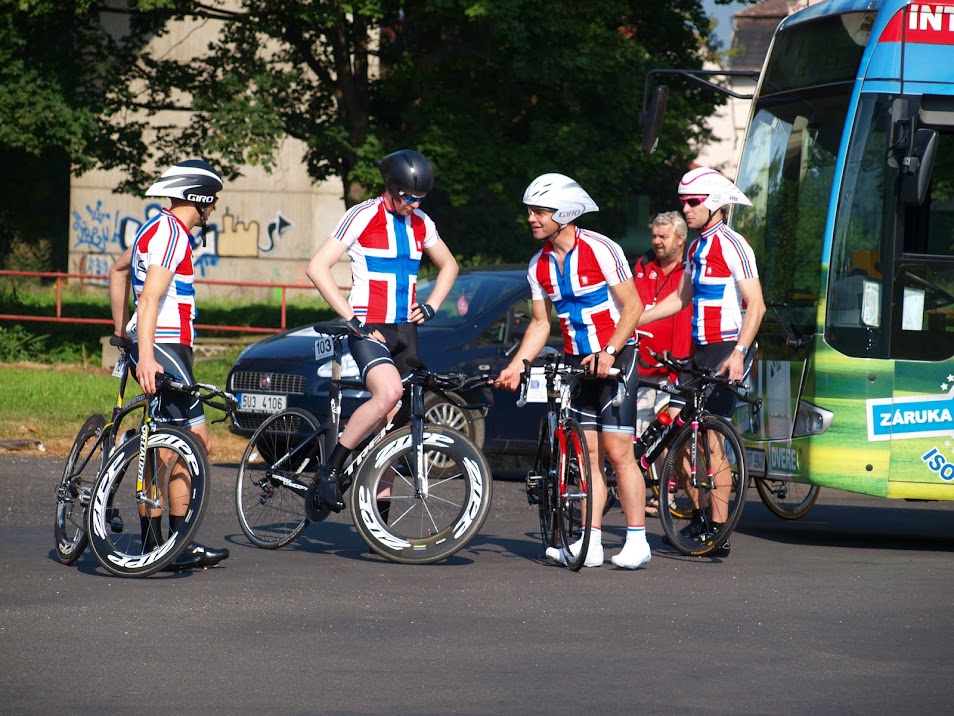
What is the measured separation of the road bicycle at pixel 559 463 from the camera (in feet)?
26.8

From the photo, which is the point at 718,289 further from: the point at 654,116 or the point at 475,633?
the point at 475,633

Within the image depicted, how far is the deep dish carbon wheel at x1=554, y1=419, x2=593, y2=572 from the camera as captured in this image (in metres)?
8.05

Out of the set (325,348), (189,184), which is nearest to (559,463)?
(325,348)

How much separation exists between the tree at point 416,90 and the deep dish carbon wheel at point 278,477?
13.1m

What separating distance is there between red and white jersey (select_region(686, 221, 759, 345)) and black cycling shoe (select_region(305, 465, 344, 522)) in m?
2.36

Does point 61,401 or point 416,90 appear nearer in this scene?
point 61,401

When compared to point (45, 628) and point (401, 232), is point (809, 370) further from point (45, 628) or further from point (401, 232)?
point (45, 628)

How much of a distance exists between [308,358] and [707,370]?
4186 mm

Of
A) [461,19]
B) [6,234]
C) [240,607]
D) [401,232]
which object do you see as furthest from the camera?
[6,234]

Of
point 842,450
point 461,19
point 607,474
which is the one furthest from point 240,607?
point 461,19

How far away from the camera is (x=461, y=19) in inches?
862

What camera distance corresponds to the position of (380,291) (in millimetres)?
8438

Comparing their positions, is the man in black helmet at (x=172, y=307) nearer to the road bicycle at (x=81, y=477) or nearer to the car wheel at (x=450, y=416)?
the road bicycle at (x=81, y=477)

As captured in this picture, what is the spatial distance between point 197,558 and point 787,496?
4531mm
